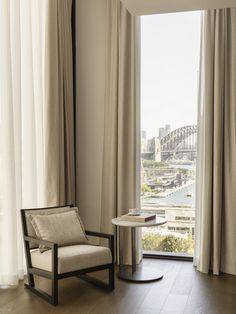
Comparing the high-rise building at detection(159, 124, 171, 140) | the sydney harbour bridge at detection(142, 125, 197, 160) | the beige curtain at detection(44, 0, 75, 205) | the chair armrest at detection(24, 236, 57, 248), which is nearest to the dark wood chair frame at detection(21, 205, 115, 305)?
the chair armrest at detection(24, 236, 57, 248)

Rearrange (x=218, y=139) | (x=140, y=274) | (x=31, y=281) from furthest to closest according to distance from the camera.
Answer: (x=218, y=139), (x=140, y=274), (x=31, y=281)

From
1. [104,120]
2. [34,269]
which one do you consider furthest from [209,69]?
[34,269]

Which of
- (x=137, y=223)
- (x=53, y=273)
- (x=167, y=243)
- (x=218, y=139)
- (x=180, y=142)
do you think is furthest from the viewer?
(x=167, y=243)

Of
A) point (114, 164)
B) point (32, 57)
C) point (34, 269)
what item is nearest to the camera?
point (34, 269)

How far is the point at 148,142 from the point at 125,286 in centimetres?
175

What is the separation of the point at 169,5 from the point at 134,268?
2.59 m

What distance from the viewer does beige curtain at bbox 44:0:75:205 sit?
440 cm

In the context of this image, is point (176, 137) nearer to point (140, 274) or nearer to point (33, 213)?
point (140, 274)

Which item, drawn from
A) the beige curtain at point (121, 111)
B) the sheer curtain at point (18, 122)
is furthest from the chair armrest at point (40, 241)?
the beige curtain at point (121, 111)

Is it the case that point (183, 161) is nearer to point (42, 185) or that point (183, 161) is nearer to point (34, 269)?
point (42, 185)

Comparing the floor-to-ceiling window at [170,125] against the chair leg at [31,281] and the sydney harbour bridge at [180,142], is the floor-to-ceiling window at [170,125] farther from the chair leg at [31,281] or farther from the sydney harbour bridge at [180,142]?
the chair leg at [31,281]

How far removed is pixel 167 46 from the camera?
4863 mm

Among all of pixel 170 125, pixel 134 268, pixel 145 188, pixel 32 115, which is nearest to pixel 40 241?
pixel 134 268

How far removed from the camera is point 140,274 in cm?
426
